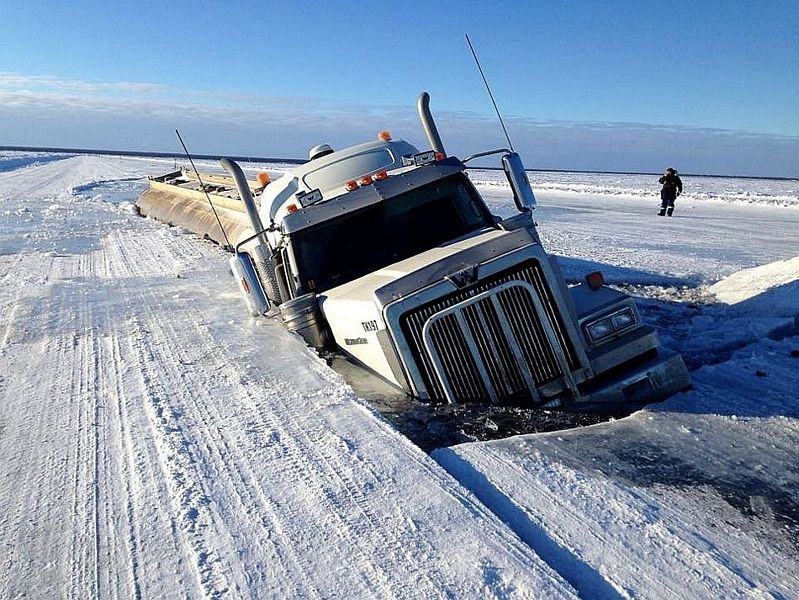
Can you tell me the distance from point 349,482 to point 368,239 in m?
3.09

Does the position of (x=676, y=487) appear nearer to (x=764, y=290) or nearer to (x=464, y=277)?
(x=464, y=277)

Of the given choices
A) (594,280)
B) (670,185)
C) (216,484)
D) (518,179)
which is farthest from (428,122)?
(670,185)

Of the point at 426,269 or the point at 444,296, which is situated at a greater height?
the point at 426,269

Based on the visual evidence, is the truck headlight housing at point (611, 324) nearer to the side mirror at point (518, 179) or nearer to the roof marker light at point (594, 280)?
the roof marker light at point (594, 280)

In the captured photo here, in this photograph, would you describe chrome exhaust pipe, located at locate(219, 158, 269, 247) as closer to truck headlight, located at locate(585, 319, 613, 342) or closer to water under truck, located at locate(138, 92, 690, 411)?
water under truck, located at locate(138, 92, 690, 411)

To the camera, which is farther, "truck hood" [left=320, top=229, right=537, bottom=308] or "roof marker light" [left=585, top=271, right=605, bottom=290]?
"roof marker light" [left=585, top=271, right=605, bottom=290]

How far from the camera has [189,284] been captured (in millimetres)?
11664

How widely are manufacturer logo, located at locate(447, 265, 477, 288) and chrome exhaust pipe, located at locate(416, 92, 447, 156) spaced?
12.6ft

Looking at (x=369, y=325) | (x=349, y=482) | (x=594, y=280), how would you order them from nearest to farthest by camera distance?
(x=349, y=482)
(x=369, y=325)
(x=594, y=280)

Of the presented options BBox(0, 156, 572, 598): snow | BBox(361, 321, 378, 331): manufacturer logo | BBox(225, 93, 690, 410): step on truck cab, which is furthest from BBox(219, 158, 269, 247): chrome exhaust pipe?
BBox(361, 321, 378, 331): manufacturer logo

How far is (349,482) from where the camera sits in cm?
430

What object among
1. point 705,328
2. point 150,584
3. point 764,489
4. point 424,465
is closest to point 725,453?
point 764,489

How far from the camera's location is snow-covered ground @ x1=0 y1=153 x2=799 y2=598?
3.39m

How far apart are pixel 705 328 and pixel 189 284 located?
8.45m
